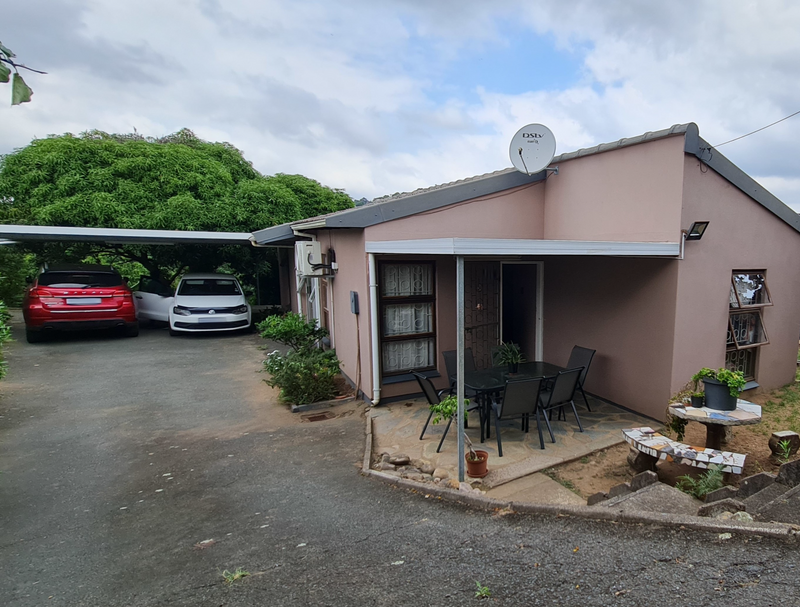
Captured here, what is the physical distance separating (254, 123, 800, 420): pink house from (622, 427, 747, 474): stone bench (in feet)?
4.52

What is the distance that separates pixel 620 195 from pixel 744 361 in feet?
10.3

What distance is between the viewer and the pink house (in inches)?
203

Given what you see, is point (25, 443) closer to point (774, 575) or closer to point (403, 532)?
point (403, 532)

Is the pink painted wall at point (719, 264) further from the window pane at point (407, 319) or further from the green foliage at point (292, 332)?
the green foliage at point (292, 332)

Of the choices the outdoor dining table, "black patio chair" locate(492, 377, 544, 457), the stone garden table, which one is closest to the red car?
the outdoor dining table

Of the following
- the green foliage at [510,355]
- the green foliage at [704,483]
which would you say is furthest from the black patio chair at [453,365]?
the green foliage at [704,483]

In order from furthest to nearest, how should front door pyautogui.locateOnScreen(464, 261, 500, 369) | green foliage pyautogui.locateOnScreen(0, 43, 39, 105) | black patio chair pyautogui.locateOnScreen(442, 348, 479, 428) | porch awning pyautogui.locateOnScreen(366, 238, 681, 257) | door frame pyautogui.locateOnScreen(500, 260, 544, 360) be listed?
door frame pyautogui.locateOnScreen(500, 260, 544, 360)
front door pyautogui.locateOnScreen(464, 261, 500, 369)
black patio chair pyautogui.locateOnScreen(442, 348, 479, 428)
porch awning pyautogui.locateOnScreen(366, 238, 681, 257)
green foliage pyautogui.locateOnScreen(0, 43, 39, 105)

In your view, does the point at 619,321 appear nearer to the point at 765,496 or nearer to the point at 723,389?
the point at 723,389

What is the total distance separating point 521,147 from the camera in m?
6.18

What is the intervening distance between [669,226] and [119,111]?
897 centimetres

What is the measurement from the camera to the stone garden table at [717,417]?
4.22 metres

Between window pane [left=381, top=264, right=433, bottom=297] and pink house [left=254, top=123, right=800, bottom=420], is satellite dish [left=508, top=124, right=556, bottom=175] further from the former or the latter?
window pane [left=381, top=264, right=433, bottom=297]

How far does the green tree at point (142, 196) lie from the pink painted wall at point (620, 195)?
9.32m

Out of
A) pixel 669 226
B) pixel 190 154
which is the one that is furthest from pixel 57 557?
pixel 190 154
